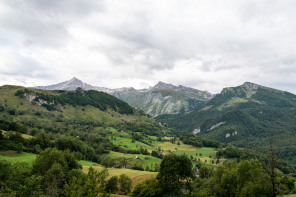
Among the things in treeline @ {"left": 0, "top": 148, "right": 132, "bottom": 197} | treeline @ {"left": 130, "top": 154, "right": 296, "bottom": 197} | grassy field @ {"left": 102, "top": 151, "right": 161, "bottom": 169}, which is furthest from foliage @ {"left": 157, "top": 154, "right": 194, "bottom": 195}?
grassy field @ {"left": 102, "top": 151, "right": 161, "bottom": 169}

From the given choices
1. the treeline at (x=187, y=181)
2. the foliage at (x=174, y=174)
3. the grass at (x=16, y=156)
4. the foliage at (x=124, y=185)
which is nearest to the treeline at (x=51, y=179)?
the foliage at (x=124, y=185)

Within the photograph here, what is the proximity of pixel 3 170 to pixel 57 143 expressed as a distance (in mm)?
70070

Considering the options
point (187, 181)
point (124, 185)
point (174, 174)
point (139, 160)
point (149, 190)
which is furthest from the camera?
point (139, 160)

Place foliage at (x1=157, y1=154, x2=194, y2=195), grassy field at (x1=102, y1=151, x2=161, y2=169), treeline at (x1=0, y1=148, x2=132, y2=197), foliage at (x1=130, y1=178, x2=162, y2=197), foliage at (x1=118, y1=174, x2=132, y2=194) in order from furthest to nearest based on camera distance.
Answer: grassy field at (x1=102, y1=151, x2=161, y2=169)
foliage at (x1=118, y1=174, x2=132, y2=194)
foliage at (x1=157, y1=154, x2=194, y2=195)
foliage at (x1=130, y1=178, x2=162, y2=197)
treeline at (x1=0, y1=148, x2=132, y2=197)

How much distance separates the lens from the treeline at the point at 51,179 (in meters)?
39.5

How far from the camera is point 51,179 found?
183 feet

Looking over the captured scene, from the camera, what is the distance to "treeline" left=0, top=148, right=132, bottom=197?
130 feet

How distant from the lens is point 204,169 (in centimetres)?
10512

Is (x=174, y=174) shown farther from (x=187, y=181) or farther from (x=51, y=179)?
(x=51, y=179)

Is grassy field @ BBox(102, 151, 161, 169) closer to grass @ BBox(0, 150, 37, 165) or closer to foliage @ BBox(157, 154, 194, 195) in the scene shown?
grass @ BBox(0, 150, 37, 165)

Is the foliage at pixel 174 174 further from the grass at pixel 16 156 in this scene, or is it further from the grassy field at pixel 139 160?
the grassy field at pixel 139 160

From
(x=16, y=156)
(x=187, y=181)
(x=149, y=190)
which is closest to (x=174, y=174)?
(x=187, y=181)

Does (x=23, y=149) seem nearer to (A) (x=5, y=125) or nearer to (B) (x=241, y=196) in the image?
(A) (x=5, y=125)

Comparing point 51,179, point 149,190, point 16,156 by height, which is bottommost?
point 149,190
